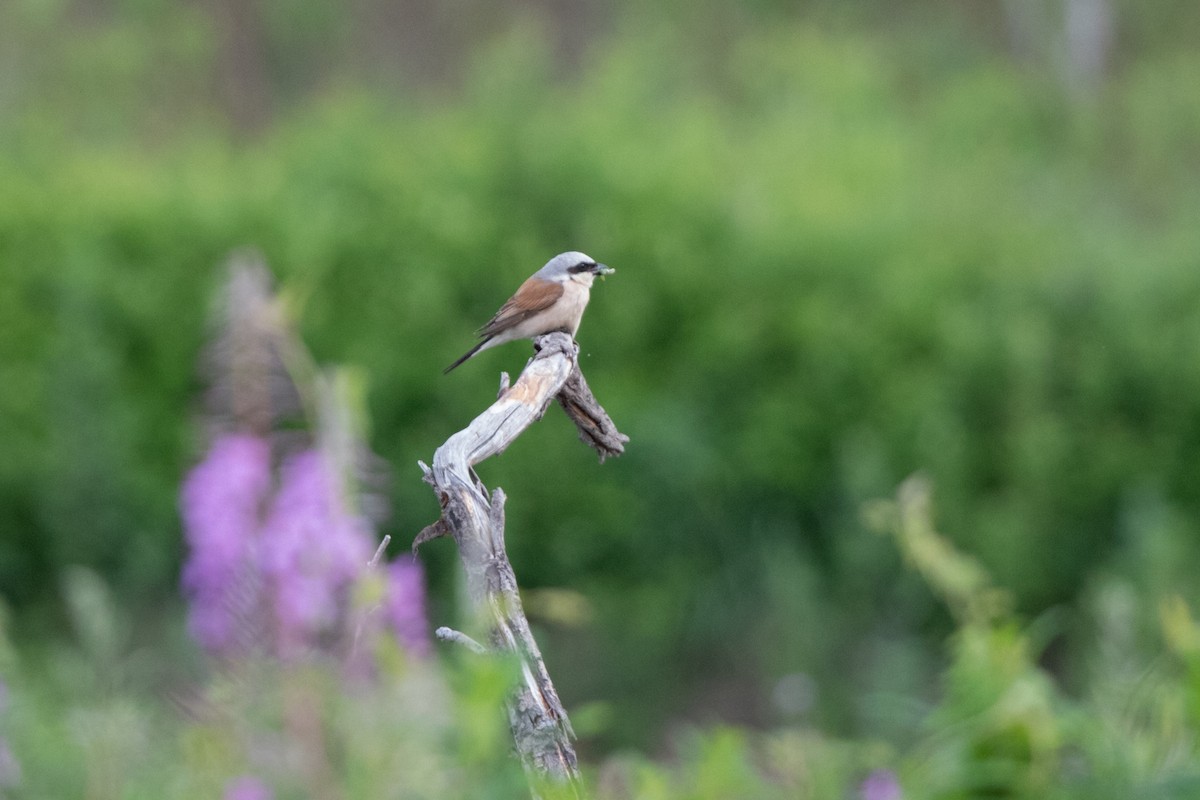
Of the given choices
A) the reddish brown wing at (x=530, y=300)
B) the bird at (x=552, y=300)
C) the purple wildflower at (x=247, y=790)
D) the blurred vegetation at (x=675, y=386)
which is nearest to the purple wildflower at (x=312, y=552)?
the purple wildflower at (x=247, y=790)

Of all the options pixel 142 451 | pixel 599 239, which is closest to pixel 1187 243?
pixel 599 239

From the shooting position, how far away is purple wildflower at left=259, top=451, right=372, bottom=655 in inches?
96.1

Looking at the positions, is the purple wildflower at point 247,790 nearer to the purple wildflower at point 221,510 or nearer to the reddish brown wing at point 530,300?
the purple wildflower at point 221,510

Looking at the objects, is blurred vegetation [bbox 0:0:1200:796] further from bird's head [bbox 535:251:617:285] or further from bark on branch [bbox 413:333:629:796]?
bark on branch [bbox 413:333:629:796]

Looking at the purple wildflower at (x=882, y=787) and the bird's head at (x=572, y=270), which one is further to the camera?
the purple wildflower at (x=882, y=787)

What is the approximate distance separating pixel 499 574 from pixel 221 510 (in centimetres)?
192

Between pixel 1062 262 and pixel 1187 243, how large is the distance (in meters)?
0.63

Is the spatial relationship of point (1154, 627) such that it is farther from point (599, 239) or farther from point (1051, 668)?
point (599, 239)

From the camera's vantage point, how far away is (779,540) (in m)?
6.96

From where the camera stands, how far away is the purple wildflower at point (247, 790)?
233 cm

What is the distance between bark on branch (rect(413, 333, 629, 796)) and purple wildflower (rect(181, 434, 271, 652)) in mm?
1487

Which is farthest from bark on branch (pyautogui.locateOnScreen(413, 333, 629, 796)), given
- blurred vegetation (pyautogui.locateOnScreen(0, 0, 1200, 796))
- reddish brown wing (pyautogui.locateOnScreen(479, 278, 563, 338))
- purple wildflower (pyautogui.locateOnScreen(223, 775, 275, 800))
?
blurred vegetation (pyautogui.locateOnScreen(0, 0, 1200, 796))

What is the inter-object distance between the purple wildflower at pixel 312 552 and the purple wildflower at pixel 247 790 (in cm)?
22

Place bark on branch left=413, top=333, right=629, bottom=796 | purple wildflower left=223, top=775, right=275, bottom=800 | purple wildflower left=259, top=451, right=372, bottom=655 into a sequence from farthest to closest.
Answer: purple wildflower left=259, top=451, right=372, bottom=655, purple wildflower left=223, top=775, right=275, bottom=800, bark on branch left=413, top=333, right=629, bottom=796
